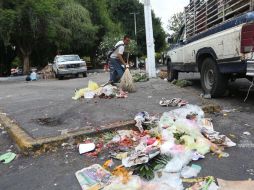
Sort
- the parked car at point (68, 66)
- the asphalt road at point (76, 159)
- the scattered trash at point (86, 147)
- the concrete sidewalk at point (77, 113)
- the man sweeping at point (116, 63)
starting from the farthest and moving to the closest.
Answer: the parked car at point (68, 66) → the man sweeping at point (116, 63) → the concrete sidewalk at point (77, 113) → the scattered trash at point (86, 147) → the asphalt road at point (76, 159)

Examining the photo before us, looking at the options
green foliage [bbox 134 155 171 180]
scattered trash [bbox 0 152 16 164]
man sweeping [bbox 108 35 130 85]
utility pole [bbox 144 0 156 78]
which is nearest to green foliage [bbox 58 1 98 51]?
utility pole [bbox 144 0 156 78]

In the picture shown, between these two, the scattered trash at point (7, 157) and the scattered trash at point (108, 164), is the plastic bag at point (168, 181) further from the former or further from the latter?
the scattered trash at point (7, 157)

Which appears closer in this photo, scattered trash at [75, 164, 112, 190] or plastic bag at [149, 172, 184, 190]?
plastic bag at [149, 172, 184, 190]

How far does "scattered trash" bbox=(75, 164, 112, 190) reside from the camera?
3.84 metres

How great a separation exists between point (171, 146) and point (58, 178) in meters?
1.39

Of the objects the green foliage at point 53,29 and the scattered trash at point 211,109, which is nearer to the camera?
the scattered trash at point 211,109

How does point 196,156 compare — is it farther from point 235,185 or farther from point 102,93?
point 102,93

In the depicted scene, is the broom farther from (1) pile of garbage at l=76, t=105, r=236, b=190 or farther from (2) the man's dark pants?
(1) pile of garbage at l=76, t=105, r=236, b=190

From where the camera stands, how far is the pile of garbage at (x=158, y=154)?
3.80 m

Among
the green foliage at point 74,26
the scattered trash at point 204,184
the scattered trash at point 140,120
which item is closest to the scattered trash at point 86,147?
the scattered trash at point 140,120

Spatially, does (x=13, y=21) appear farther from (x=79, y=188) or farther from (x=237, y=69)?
(x=79, y=188)

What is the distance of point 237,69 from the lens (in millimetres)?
A: 6840

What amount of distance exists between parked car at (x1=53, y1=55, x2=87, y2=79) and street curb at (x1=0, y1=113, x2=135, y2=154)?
17.8m

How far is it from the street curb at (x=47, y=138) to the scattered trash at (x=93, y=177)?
1.12 meters
